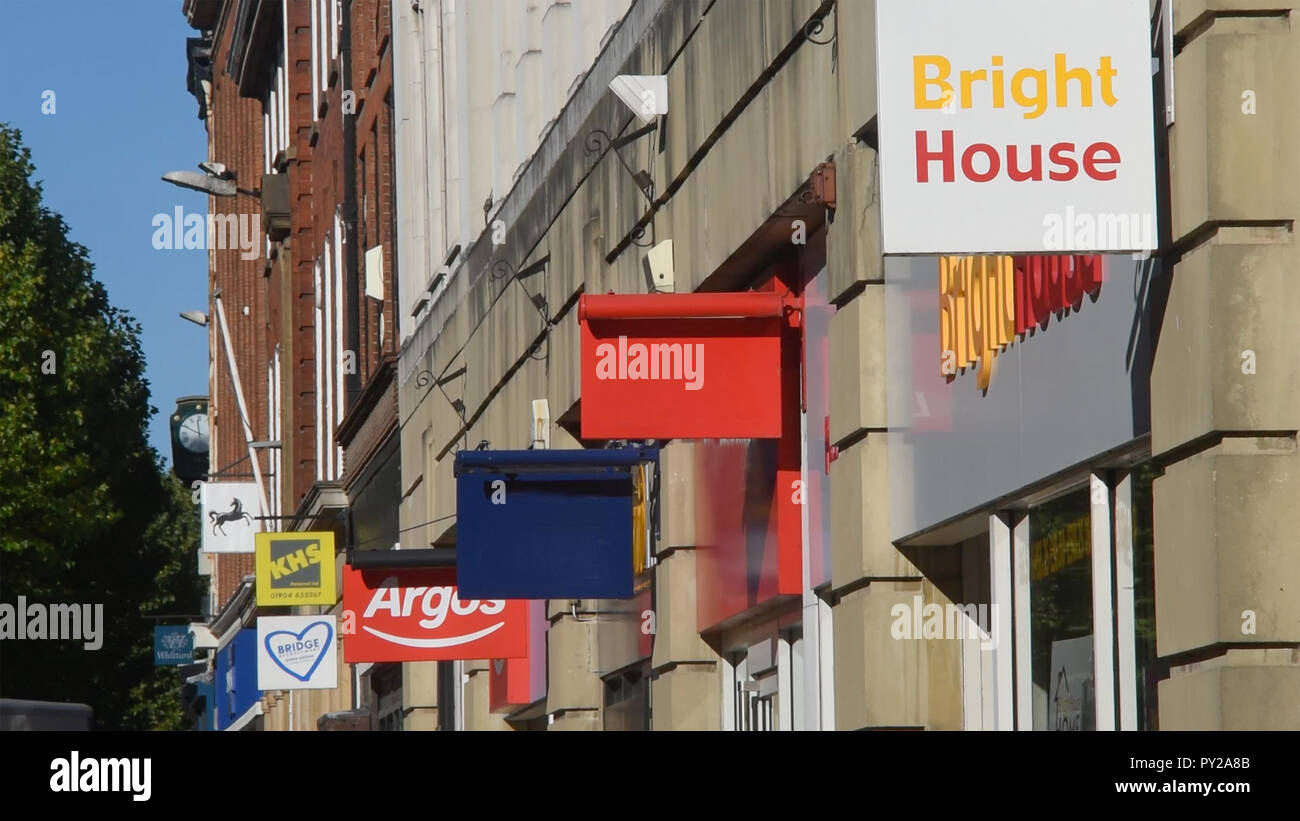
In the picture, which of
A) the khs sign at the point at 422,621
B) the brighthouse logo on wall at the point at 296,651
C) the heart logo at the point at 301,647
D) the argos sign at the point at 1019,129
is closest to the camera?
the argos sign at the point at 1019,129

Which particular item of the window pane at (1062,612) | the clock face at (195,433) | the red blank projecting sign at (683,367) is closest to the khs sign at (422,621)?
the red blank projecting sign at (683,367)

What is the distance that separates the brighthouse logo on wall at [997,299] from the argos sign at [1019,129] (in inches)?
25.4

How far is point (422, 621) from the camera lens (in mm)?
19844

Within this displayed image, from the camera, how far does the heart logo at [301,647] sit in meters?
29.1

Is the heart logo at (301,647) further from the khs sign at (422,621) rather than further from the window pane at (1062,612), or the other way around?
the window pane at (1062,612)

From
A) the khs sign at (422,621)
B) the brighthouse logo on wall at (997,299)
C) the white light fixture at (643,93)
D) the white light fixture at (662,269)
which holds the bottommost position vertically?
the khs sign at (422,621)

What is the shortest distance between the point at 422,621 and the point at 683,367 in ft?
26.7

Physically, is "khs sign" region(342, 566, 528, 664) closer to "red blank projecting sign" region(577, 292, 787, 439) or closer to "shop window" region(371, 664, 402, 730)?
"red blank projecting sign" region(577, 292, 787, 439)

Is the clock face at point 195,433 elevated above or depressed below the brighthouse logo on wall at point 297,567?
above

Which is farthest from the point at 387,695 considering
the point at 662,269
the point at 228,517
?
the point at 662,269

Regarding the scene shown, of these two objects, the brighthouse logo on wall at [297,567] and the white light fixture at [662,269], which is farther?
the brighthouse logo on wall at [297,567]

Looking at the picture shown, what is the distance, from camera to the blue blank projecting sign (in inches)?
564

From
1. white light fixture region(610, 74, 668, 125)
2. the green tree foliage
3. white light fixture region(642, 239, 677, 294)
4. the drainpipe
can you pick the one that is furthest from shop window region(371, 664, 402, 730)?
white light fixture region(610, 74, 668, 125)

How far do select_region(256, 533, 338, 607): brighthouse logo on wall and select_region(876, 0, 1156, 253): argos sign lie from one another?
22.5 metres
